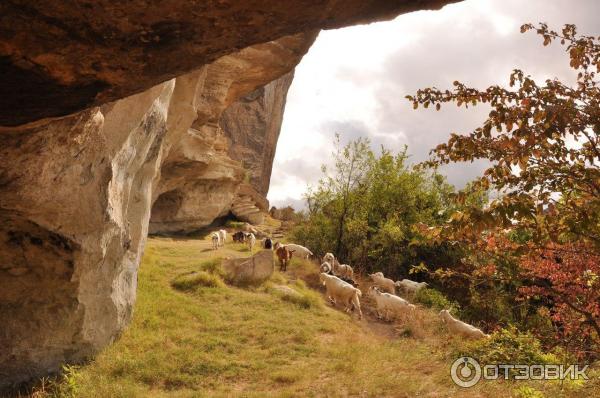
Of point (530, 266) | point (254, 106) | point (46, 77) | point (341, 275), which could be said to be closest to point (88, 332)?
point (46, 77)

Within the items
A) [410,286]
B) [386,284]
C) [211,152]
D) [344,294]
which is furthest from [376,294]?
[211,152]

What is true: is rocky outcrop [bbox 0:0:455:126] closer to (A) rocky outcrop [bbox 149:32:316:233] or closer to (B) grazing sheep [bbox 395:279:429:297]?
(B) grazing sheep [bbox 395:279:429:297]

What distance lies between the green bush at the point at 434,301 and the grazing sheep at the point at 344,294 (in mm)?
3992

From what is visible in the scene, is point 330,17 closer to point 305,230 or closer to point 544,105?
point 544,105

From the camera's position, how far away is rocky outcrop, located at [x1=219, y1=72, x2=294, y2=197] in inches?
1857

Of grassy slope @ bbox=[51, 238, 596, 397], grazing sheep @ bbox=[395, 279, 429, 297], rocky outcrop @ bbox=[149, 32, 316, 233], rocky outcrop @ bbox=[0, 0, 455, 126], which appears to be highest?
rocky outcrop @ bbox=[149, 32, 316, 233]

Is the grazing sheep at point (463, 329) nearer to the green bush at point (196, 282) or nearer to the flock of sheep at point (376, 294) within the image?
the flock of sheep at point (376, 294)

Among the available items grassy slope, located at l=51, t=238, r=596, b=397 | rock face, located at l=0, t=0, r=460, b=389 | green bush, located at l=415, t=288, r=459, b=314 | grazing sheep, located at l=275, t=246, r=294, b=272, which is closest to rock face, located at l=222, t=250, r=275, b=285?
grassy slope, located at l=51, t=238, r=596, b=397

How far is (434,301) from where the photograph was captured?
19.0 metres

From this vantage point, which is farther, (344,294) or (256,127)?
(256,127)

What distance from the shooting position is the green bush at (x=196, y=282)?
15.0 metres

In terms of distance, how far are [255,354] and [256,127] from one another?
3983cm

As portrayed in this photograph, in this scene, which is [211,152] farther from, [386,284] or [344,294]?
[344,294]

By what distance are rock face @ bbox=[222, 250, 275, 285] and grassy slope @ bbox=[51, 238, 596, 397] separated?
132 cm
